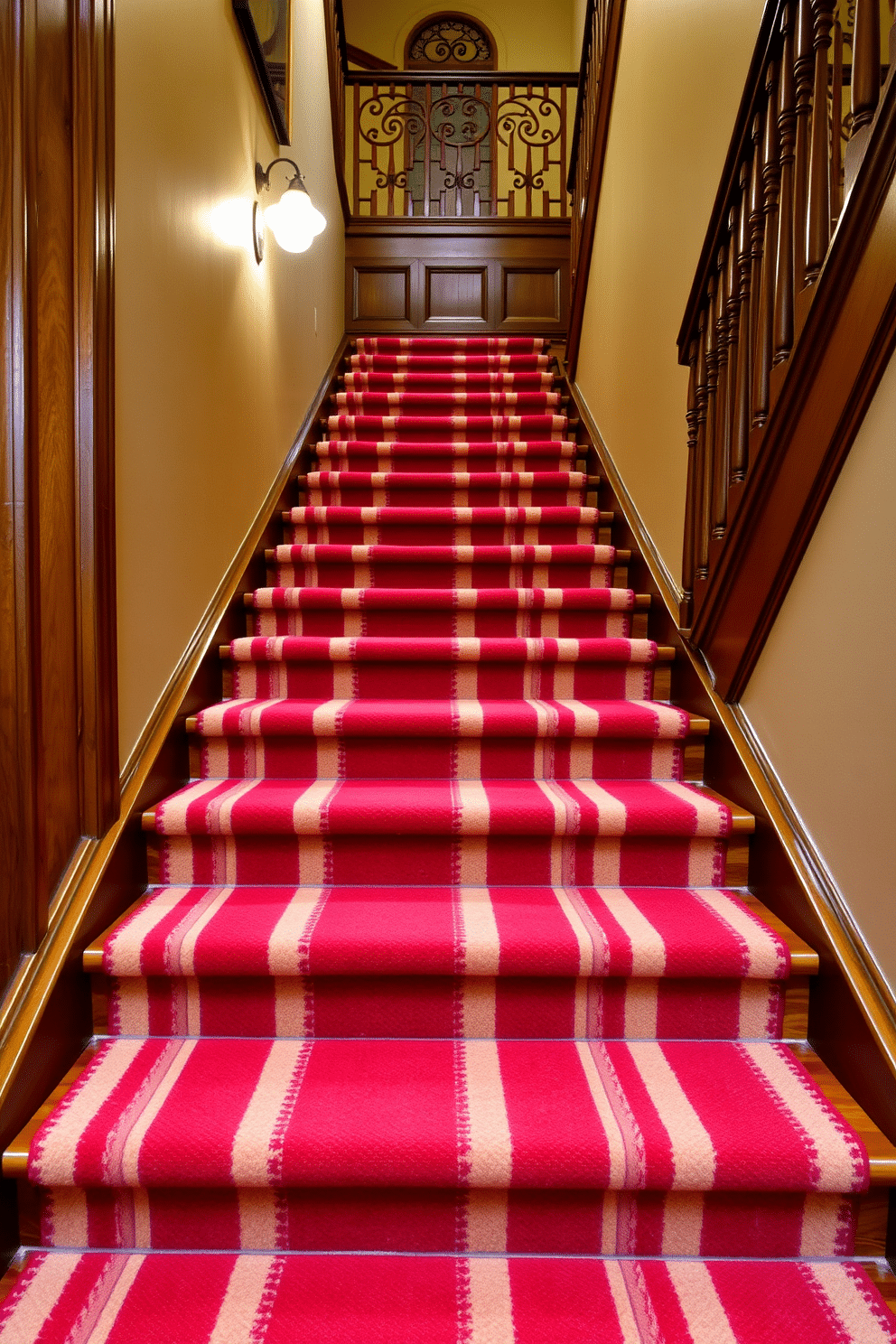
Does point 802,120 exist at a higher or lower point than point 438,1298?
higher

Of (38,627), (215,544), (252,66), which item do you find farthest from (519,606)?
(252,66)

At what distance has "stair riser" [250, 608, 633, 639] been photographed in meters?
2.24

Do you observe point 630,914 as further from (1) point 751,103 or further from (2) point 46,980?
(1) point 751,103

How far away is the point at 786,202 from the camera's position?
156 centimetres

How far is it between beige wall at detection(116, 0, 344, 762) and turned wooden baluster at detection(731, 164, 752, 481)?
3.96 feet

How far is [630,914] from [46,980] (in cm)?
93

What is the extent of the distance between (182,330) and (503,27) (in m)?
6.60

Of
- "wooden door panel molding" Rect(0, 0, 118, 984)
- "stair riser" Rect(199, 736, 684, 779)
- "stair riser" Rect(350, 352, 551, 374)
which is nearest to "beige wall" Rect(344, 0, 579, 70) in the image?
"stair riser" Rect(350, 352, 551, 374)

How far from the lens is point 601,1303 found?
1.00 metres

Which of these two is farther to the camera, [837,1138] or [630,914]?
[630,914]

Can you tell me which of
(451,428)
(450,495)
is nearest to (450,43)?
(451,428)

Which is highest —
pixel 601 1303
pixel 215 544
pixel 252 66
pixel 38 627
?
pixel 252 66

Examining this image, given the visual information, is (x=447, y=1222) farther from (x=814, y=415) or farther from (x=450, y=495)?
(x=450, y=495)

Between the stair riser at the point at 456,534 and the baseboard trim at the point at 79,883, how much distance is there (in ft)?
2.03
